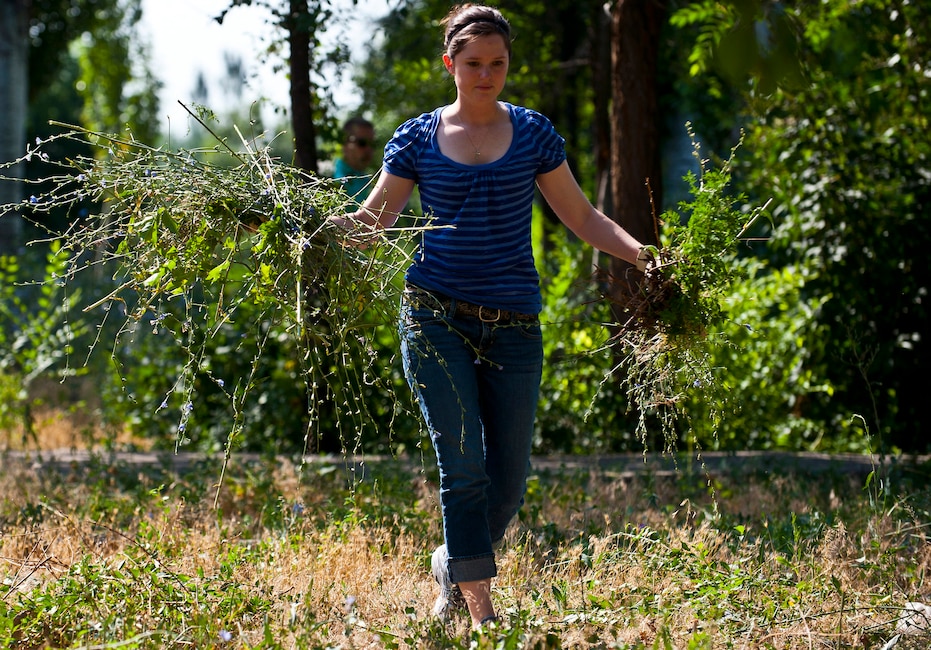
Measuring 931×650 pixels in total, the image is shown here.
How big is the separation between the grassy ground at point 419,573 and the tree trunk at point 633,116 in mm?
2202

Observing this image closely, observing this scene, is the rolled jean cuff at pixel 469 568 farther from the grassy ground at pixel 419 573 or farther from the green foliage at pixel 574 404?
the green foliage at pixel 574 404

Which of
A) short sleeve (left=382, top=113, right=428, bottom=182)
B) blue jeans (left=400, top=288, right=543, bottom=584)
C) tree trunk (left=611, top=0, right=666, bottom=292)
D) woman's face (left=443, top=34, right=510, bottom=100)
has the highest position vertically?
tree trunk (left=611, top=0, right=666, bottom=292)

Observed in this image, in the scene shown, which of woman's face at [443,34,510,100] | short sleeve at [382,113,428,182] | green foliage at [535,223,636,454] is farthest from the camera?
green foliage at [535,223,636,454]

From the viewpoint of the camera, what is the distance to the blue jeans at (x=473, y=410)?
10.4 feet

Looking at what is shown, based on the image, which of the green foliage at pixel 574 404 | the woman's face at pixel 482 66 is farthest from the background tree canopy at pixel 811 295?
the woman's face at pixel 482 66

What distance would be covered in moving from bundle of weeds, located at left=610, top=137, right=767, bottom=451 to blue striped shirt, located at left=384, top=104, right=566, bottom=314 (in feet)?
1.30

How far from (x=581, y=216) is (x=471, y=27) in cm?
69

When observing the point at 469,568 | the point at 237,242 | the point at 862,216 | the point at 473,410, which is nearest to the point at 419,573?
the point at 469,568

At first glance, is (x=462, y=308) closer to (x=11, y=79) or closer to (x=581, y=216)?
(x=581, y=216)

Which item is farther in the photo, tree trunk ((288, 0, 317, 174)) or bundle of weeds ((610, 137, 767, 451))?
tree trunk ((288, 0, 317, 174))

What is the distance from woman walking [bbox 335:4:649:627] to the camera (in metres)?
3.18

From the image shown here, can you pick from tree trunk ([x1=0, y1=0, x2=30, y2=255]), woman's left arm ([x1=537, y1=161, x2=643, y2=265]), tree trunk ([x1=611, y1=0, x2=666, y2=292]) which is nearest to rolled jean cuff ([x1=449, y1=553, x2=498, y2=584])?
woman's left arm ([x1=537, y1=161, x2=643, y2=265])

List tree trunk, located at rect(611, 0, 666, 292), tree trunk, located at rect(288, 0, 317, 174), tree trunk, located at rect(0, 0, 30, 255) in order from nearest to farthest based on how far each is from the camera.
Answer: tree trunk, located at rect(288, 0, 317, 174), tree trunk, located at rect(611, 0, 666, 292), tree trunk, located at rect(0, 0, 30, 255)

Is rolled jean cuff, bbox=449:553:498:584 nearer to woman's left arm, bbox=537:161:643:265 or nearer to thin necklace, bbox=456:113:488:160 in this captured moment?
woman's left arm, bbox=537:161:643:265
